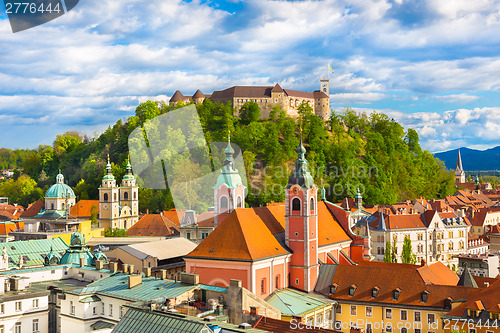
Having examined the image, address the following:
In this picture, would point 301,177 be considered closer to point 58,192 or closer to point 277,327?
point 277,327

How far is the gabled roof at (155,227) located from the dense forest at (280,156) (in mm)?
14082

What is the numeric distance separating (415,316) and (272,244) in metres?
9.21

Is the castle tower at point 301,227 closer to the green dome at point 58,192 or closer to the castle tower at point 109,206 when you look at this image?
the castle tower at point 109,206

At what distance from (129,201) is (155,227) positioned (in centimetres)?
1477

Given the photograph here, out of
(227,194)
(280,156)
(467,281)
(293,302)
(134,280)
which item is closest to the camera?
(134,280)

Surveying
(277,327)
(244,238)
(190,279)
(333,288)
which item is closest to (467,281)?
(333,288)

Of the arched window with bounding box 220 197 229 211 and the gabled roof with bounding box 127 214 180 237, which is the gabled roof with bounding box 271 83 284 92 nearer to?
the gabled roof with bounding box 127 214 180 237

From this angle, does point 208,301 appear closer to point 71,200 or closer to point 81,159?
point 71,200

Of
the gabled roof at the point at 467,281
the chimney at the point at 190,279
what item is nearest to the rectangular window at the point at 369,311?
the gabled roof at the point at 467,281

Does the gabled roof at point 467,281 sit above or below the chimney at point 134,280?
below

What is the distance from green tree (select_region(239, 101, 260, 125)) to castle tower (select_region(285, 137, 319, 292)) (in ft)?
184

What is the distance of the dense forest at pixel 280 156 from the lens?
86.6m

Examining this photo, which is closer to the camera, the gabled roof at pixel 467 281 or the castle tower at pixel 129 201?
the gabled roof at pixel 467 281

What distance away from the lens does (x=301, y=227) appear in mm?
37562
